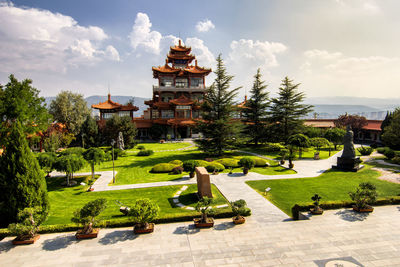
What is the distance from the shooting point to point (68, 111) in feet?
149

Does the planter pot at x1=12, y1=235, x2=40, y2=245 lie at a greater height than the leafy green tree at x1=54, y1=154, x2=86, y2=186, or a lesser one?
lesser

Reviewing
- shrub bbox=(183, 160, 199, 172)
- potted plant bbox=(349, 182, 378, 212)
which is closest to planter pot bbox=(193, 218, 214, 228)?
potted plant bbox=(349, 182, 378, 212)

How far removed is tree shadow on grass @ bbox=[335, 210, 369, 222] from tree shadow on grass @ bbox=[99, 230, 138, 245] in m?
11.6

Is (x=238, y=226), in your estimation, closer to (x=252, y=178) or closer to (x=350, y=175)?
(x=252, y=178)

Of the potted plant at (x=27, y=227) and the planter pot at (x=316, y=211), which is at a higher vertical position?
the potted plant at (x=27, y=227)

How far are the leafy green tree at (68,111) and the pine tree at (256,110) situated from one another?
112 ft

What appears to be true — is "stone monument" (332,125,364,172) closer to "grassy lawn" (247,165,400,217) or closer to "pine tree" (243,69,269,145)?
"grassy lawn" (247,165,400,217)

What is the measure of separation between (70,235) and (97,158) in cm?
1061

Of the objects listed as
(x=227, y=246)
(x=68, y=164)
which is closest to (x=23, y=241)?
(x=227, y=246)

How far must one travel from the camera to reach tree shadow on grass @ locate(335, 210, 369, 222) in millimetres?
11898

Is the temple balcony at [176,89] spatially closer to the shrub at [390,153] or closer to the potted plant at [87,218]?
the shrub at [390,153]

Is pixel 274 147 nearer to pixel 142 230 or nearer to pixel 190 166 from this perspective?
pixel 190 166

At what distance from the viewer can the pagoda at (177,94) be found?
49.0 metres

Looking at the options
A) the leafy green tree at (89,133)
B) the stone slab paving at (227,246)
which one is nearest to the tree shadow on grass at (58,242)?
the stone slab paving at (227,246)
